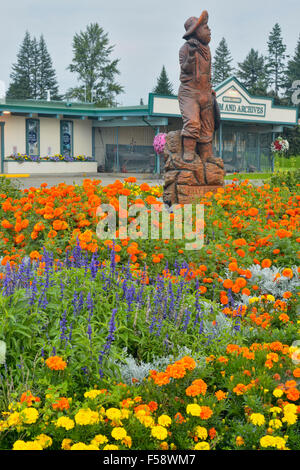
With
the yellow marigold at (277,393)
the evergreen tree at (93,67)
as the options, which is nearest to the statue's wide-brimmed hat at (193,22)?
the yellow marigold at (277,393)

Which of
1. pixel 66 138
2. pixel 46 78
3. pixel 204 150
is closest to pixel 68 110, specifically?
pixel 66 138

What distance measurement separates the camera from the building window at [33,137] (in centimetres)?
2558

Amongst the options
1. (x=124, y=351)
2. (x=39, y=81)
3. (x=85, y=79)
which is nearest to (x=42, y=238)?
(x=124, y=351)

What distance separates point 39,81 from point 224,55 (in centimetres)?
2552

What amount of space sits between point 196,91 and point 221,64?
59.9 m

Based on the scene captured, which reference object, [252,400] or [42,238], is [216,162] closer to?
[42,238]

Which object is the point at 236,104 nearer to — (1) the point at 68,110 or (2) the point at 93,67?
(1) the point at 68,110

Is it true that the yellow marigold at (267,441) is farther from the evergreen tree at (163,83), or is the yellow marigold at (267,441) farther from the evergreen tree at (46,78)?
the evergreen tree at (46,78)

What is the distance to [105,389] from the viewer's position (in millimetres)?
2305

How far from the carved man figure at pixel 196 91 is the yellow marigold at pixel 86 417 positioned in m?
7.36

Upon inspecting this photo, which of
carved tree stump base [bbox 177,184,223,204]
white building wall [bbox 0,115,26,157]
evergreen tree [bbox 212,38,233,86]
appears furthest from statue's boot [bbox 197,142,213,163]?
evergreen tree [bbox 212,38,233,86]

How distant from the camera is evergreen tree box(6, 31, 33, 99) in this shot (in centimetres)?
5416
